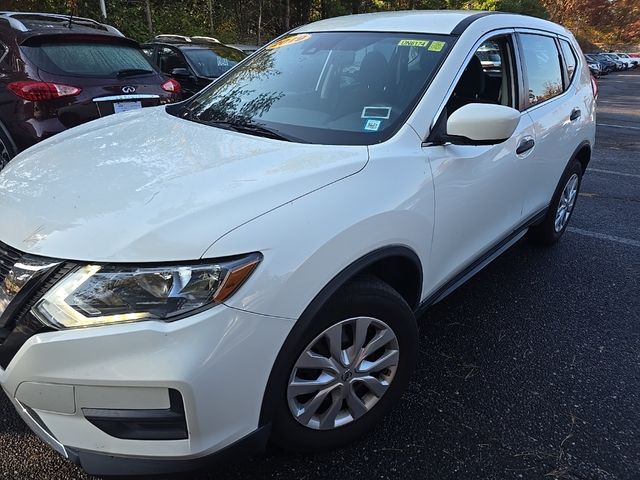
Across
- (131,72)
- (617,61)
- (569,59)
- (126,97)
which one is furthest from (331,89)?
(617,61)

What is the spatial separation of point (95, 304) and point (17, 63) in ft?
12.0

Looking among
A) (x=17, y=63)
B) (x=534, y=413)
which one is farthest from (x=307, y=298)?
(x=17, y=63)

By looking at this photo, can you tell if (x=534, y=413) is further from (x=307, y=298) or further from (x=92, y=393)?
(x=92, y=393)

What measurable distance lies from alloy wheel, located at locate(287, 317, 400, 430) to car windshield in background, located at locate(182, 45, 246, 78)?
6946 mm

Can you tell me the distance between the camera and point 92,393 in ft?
4.93

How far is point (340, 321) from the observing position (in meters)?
1.85

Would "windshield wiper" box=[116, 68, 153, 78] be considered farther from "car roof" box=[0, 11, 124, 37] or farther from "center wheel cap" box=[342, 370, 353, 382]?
"center wheel cap" box=[342, 370, 353, 382]

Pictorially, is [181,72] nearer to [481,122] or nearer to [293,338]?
[481,122]

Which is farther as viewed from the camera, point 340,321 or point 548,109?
point 548,109

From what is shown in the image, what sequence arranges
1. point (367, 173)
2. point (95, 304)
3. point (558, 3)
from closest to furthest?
point (95, 304) < point (367, 173) < point (558, 3)

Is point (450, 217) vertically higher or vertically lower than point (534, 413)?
higher

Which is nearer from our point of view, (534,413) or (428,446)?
(428,446)

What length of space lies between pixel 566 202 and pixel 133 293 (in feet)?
12.3

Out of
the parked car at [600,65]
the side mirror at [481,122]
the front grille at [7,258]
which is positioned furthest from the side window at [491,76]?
the parked car at [600,65]
